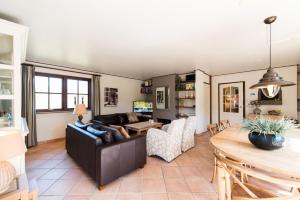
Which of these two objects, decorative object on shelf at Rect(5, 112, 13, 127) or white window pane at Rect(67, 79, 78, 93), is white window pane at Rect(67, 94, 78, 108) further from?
decorative object on shelf at Rect(5, 112, 13, 127)

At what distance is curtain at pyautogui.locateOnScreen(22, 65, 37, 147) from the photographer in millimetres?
3502

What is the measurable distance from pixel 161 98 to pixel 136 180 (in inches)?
153

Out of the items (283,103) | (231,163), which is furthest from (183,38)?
(283,103)

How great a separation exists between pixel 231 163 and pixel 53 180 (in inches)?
101

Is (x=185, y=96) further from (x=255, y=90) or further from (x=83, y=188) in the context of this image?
(x=83, y=188)

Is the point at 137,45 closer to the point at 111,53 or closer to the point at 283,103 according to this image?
the point at 111,53

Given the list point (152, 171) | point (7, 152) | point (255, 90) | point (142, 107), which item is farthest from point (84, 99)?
point (255, 90)

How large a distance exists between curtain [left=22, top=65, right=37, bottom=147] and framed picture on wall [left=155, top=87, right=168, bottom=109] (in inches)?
157

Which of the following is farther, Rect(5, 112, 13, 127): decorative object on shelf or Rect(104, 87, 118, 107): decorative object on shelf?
Rect(104, 87, 118, 107): decorative object on shelf

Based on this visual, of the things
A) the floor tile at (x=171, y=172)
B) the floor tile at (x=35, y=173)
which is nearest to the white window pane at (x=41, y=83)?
the floor tile at (x=35, y=173)

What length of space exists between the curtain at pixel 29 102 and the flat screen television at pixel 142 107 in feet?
10.9

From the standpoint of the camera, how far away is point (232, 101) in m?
5.37

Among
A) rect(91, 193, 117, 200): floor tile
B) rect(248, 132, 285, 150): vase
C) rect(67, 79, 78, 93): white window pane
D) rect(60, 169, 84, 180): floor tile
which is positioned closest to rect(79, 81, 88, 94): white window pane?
rect(67, 79, 78, 93): white window pane

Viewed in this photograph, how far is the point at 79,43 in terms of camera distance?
8.73ft
